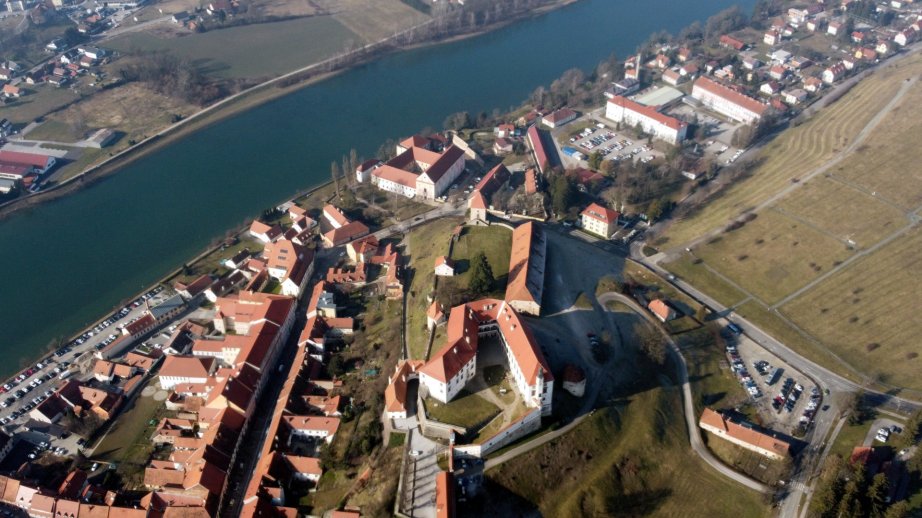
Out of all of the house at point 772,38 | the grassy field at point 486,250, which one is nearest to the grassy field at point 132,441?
the grassy field at point 486,250

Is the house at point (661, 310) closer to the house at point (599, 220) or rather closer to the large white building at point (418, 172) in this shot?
the house at point (599, 220)

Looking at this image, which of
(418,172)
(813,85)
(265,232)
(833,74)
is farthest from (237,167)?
(833,74)

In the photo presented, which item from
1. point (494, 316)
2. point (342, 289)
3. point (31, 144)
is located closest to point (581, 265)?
point (494, 316)

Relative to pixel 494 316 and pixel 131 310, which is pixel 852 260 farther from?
pixel 131 310

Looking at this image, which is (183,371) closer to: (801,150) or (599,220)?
(599,220)

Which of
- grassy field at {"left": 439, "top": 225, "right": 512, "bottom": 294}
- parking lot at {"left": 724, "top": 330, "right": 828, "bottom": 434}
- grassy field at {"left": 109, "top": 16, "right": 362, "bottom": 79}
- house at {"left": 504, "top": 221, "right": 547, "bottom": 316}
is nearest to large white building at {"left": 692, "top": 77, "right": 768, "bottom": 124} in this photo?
house at {"left": 504, "top": 221, "right": 547, "bottom": 316}
